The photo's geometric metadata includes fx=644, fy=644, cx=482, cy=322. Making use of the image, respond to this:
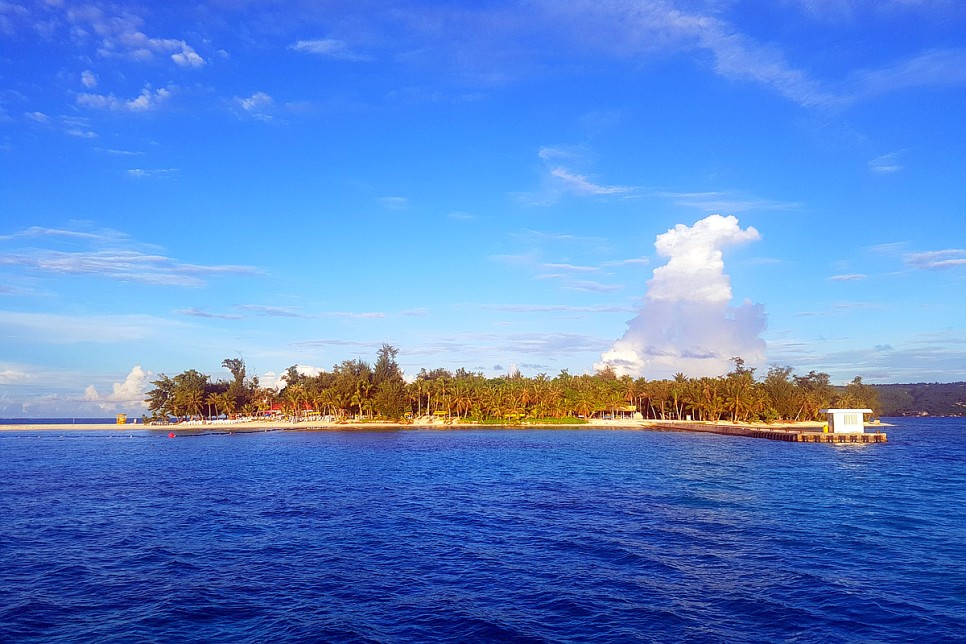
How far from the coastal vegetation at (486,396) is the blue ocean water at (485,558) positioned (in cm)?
11356

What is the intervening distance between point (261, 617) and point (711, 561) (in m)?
18.1

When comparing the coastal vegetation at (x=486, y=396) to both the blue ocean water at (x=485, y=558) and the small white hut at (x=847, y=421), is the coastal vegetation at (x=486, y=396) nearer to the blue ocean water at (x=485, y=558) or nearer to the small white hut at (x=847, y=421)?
the small white hut at (x=847, y=421)

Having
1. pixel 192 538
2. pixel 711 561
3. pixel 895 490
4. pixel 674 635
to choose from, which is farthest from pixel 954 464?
pixel 192 538

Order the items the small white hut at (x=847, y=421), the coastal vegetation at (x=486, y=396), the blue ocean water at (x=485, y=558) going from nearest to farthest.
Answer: the blue ocean water at (x=485, y=558)
the small white hut at (x=847, y=421)
the coastal vegetation at (x=486, y=396)

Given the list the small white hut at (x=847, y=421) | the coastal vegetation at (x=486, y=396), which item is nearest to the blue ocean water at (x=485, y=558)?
the small white hut at (x=847, y=421)

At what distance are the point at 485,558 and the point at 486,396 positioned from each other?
14734 centimetres

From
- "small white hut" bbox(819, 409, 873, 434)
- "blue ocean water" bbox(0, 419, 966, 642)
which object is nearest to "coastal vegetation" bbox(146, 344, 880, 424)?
"small white hut" bbox(819, 409, 873, 434)

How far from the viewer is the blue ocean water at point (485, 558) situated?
2002cm

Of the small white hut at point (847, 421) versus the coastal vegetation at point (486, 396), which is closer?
the small white hut at point (847, 421)

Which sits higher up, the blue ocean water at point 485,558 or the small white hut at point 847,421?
the small white hut at point 847,421

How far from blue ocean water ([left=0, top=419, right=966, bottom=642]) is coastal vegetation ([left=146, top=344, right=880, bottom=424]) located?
373 ft

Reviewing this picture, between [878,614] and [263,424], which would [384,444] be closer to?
[263,424]

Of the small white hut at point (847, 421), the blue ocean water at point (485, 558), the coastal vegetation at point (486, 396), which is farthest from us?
the coastal vegetation at point (486, 396)

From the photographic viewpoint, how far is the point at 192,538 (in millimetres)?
32312
